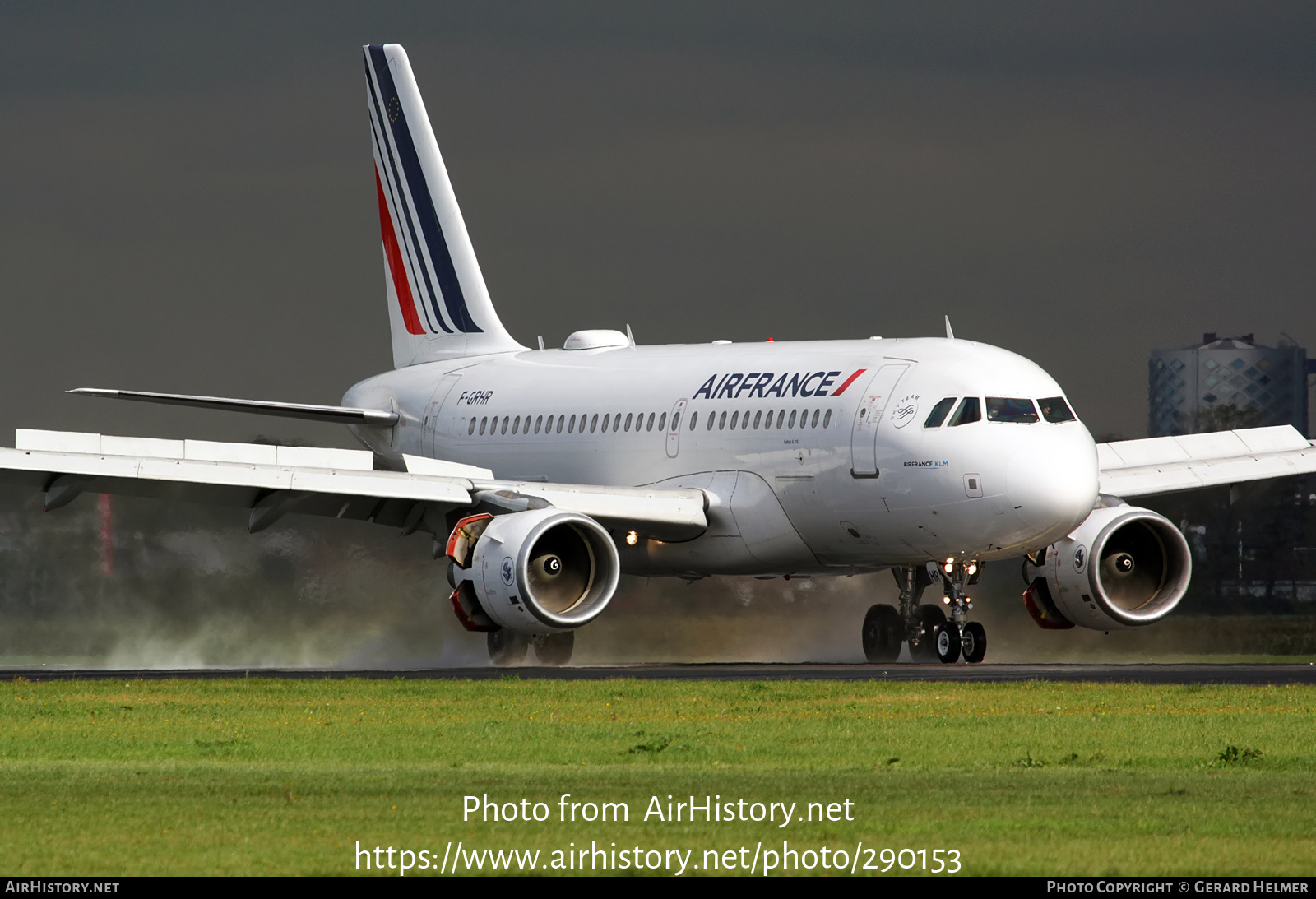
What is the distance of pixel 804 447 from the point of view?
32.8 m

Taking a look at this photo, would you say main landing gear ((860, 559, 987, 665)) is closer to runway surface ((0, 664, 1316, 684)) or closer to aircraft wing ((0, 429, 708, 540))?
runway surface ((0, 664, 1316, 684))

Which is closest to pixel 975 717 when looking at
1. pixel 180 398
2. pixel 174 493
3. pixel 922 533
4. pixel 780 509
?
pixel 922 533

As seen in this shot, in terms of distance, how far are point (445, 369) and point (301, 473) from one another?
11.6 meters

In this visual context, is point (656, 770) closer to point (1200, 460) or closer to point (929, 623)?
point (929, 623)

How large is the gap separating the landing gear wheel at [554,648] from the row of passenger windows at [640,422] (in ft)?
11.9

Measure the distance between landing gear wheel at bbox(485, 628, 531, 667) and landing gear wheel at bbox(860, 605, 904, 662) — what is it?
539 centimetres

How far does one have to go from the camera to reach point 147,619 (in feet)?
126

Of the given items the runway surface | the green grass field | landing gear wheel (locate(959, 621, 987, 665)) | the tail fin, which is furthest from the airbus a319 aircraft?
the green grass field

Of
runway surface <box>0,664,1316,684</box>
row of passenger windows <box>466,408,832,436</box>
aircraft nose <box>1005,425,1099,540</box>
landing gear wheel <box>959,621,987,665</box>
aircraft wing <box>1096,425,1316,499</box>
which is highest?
row of passenger windows <box>466,408,832,436</box>

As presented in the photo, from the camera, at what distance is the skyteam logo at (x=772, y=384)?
33.0 m

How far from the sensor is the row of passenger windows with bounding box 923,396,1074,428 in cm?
3077

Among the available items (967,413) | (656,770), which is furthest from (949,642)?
(656,770)
